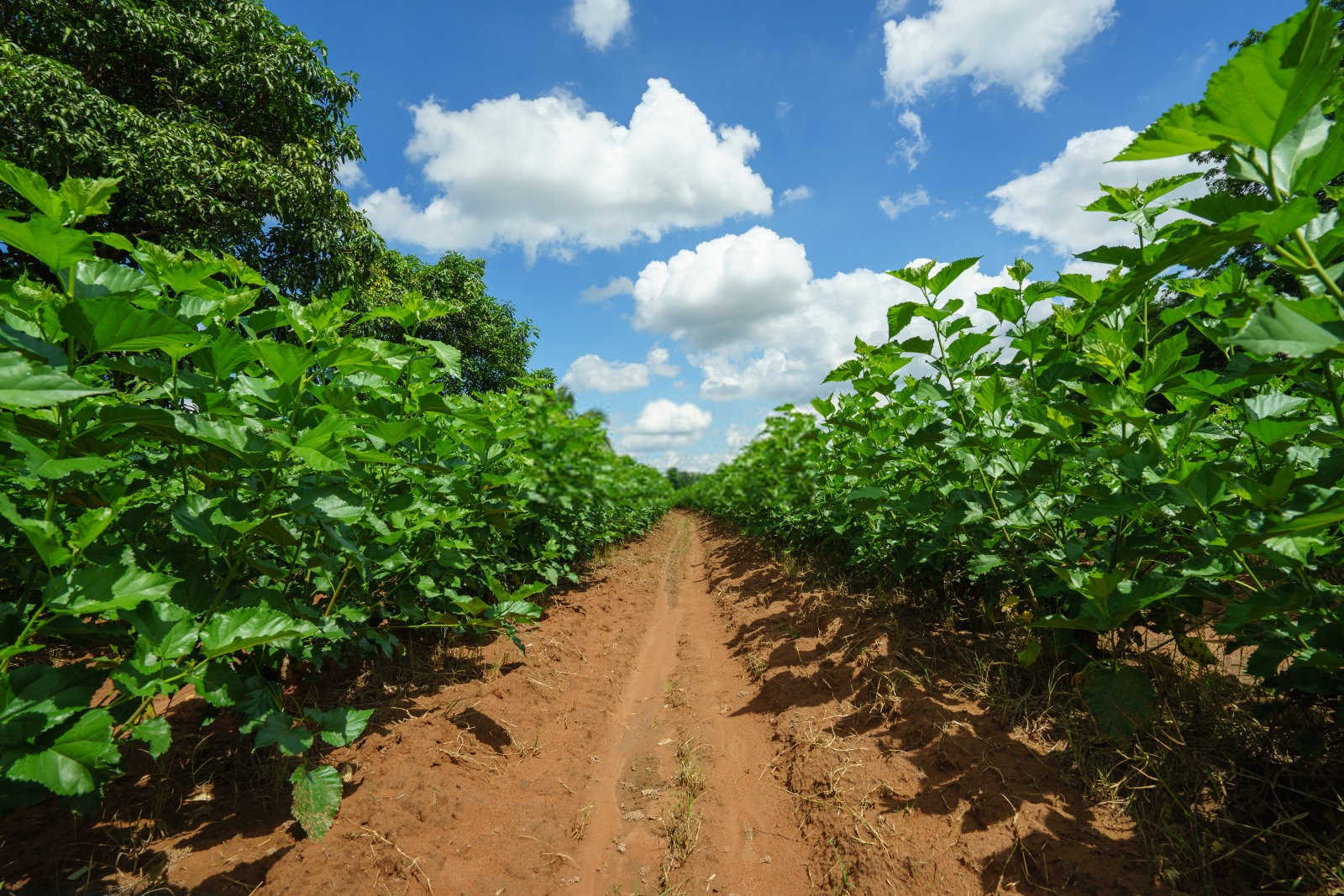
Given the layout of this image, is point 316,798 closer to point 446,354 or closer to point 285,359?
point 285,359

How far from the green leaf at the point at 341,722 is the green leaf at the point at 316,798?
11cm

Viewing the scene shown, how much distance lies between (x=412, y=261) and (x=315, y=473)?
2108cm

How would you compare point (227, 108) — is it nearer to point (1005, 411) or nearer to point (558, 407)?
point (558, 407)

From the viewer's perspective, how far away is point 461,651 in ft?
12.6

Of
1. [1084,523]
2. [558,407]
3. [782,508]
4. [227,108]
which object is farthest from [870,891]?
[227,108]

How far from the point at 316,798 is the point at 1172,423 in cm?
349

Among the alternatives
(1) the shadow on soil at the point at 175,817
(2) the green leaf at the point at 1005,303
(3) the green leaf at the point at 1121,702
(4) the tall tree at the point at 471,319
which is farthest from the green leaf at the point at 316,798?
(4) the tall tree at the point at 471,319

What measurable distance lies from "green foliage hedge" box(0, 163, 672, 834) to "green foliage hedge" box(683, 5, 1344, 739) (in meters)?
2.22

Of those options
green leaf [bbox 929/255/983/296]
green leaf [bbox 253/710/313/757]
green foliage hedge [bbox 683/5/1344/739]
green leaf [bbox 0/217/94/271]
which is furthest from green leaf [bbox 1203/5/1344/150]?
green leaf [bbox 253/710/313/757]

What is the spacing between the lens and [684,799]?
2.89 metres

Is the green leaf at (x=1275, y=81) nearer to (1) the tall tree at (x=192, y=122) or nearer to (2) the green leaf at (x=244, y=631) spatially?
(2) the green leaf at (x=244, y=631)

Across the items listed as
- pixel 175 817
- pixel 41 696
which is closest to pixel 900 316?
pixel 41 696

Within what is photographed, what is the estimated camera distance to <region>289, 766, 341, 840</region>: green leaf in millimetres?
1934

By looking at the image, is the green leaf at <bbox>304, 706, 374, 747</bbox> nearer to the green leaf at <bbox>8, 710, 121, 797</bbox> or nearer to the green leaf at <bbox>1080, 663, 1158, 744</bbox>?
the green leaf at <bbox>8, 710, 121, 797</bbox>
